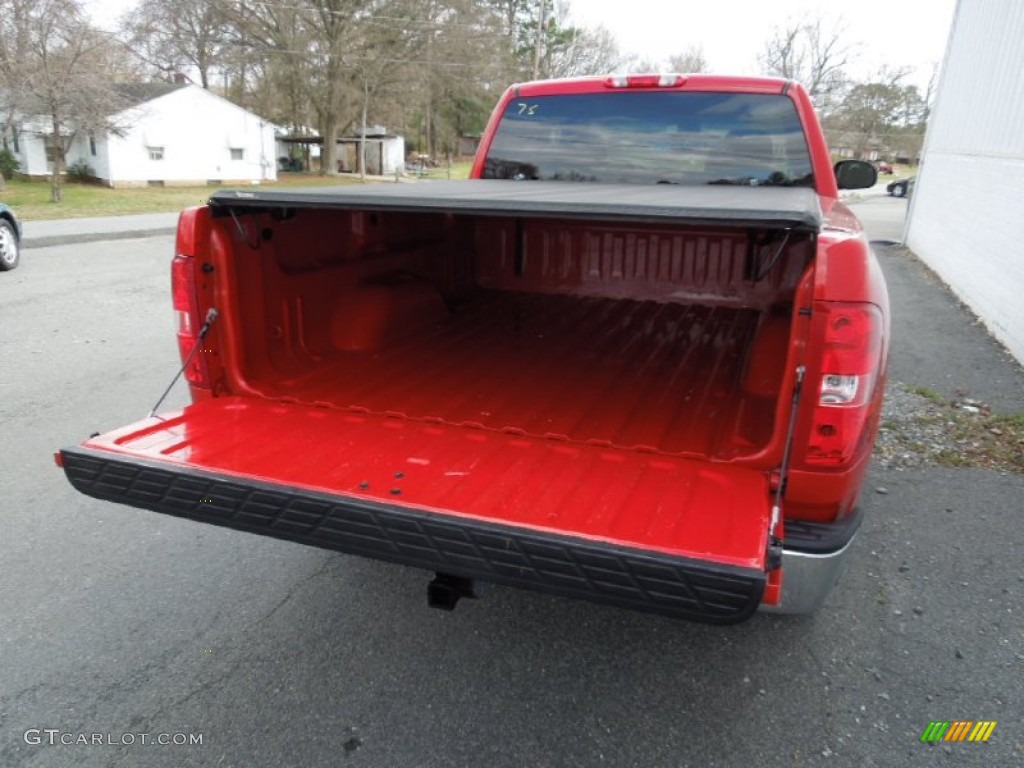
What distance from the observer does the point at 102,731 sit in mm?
2340

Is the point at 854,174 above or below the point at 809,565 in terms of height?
above

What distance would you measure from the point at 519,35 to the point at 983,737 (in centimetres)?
6214

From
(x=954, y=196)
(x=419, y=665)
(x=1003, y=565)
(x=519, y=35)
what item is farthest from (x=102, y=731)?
(x=519, y=35)

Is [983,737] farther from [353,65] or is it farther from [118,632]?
[353,65]

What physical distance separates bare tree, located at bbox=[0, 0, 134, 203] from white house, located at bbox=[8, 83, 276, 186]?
315 inches

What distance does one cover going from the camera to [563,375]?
3.59 m

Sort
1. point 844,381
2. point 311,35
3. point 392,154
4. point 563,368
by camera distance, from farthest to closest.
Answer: point 392,154 → point 311,35 → point 563,368 → point 844,381

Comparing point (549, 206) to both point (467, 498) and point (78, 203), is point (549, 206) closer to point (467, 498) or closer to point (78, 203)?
point (467, 498)

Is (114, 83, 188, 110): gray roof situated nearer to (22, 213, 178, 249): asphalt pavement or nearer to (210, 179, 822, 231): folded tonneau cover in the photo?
(22, 213, 178, 249): asphalt pavement

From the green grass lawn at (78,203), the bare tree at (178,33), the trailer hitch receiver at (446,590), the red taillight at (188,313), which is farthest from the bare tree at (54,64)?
the trailer hitch receiver at (446,590)

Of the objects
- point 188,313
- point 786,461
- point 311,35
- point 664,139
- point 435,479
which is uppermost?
point 311,35

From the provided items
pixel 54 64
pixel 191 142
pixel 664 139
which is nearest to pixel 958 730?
pixel 664 139

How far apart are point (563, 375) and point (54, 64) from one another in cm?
2844

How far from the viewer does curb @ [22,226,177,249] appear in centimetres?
1412
